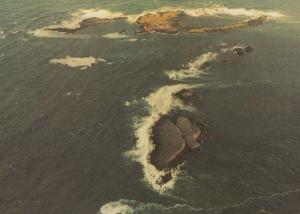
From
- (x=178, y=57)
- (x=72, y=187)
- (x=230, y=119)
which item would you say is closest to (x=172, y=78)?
(x=178, y=57)

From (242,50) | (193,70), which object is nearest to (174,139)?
(193,70)

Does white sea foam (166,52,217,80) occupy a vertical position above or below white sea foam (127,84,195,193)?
above

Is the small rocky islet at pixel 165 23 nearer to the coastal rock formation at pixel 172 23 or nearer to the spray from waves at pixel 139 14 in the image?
the coastal rock formation at pixel 172 23

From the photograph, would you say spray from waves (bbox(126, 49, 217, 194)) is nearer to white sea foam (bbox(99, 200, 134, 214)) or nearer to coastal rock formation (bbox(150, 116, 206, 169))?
coastal rock formation (bbox(150, 116, 206, 169))

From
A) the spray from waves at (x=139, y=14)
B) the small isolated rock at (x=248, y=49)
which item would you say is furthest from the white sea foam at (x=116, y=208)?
the spray from waves at (x=139, y=14)

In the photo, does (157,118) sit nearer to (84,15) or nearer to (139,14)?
(139,14)

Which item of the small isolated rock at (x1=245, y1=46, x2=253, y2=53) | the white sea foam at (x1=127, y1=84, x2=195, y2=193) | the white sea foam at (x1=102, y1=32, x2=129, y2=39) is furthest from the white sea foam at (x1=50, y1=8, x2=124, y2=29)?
the white sea foam at (x1=127, y1=84, x2=195, y2=193)

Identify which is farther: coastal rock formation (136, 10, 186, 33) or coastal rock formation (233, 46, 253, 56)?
coastal rock formation (136, 10, 186, 33)
